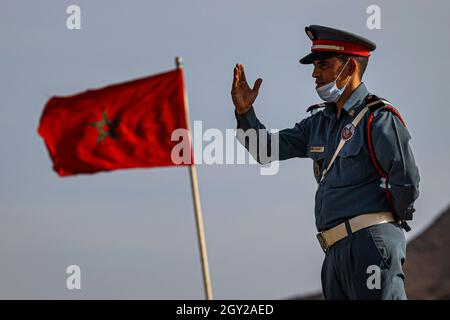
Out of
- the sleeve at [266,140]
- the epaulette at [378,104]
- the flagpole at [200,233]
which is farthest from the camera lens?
the sleeve at [266,140]

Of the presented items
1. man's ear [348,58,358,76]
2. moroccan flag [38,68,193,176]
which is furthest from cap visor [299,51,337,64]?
moroccan flag [38,68,193,176]

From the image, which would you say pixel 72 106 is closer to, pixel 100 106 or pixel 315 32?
pixel 100 106

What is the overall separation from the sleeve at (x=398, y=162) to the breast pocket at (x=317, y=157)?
2.06 feet

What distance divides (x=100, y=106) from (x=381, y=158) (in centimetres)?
214

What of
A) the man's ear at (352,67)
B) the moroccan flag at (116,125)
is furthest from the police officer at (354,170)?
the moroccan flag at (116,125)

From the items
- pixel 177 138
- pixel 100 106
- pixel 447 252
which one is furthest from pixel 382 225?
pixel 447 252

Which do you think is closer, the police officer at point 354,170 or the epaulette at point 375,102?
the police officer at point 354,170

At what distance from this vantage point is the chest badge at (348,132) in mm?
9198

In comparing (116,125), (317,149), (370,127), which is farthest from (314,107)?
(116,125)

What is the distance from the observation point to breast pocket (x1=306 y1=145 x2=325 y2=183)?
31.2 feet

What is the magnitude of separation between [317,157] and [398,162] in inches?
35.8

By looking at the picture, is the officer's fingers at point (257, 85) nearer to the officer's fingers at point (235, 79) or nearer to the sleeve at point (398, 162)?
the officer's fingers at point (235, 79)

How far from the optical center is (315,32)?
386 inches

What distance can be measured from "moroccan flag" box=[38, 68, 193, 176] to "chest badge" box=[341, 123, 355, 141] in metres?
1.33
